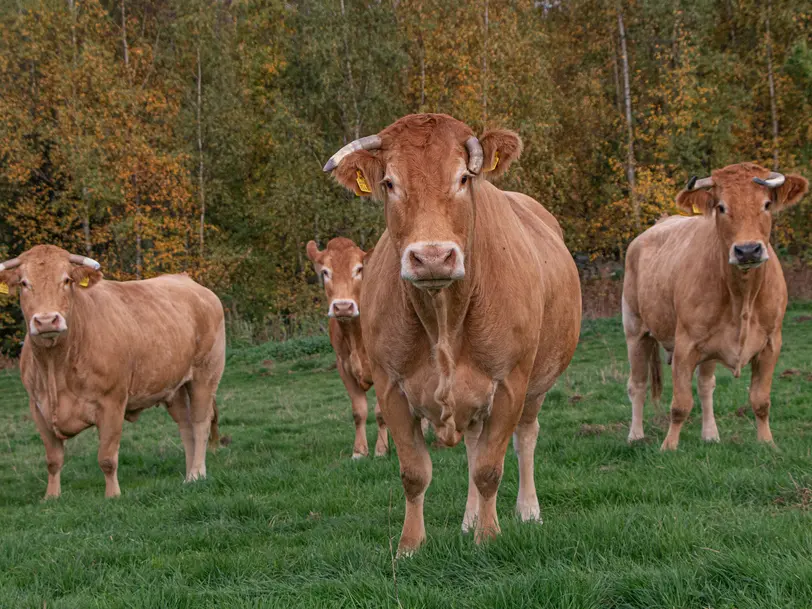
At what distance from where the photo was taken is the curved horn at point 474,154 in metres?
3.84

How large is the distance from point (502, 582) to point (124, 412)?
5.68 metres

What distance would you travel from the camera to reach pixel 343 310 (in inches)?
359

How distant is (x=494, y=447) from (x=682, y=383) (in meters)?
3.66

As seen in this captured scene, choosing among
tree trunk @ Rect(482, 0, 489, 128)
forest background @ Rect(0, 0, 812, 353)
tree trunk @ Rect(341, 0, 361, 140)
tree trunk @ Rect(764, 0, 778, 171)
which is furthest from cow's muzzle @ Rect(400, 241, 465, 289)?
tree trunk @ Rect(764, 0, 778, 171)

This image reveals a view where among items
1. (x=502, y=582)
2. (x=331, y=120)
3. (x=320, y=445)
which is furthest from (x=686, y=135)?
(x=502, y=582)

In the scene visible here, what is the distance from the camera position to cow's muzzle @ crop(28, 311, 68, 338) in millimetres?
6914

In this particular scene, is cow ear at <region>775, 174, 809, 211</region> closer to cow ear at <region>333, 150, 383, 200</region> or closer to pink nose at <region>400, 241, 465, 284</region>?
cow ear at <region>333, 150, 383, 200</region>

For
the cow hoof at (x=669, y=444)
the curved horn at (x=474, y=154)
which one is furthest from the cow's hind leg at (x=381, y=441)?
the curved horn at (x=474, y=154)

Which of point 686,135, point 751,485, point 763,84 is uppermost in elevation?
point 763,84

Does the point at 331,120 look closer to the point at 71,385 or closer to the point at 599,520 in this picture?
the point at 71,385

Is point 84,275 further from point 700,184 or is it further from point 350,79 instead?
point 350,79

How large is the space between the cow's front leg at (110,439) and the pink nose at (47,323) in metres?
1.01

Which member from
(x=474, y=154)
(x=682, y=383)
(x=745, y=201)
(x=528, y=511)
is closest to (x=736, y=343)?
(x=682, y=383)

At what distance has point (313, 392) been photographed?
1441cm
